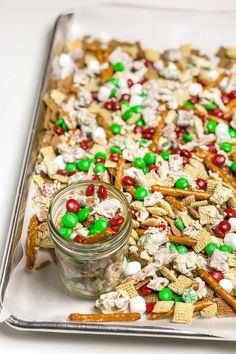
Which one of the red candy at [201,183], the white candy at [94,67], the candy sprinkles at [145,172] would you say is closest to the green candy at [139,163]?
the candy sprinkles at [145,172]

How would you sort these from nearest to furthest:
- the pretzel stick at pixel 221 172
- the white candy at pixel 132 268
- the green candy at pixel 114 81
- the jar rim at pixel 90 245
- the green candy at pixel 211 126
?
the jar rim at pixel 90 245 < the white candy at pixel 132 268 < the pretzel stick at pixel 221 172 < the green candy at pixel 211 126 < the green candy at pixel 114 81

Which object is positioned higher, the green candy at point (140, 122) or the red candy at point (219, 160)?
the green candy at point (140, 122)

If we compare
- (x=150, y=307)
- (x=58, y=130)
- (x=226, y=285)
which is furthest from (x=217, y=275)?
(x=58, y=130)

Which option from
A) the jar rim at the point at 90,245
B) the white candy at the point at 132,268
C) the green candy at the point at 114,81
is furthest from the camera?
the green candy at the point at 114,81

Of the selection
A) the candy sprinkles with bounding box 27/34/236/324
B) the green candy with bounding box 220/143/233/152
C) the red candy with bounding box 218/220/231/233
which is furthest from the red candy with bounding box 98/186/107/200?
the green candy with bounding box 220/143/233/152

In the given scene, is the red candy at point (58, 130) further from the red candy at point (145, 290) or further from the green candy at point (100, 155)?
the red candy at point (145, 290)

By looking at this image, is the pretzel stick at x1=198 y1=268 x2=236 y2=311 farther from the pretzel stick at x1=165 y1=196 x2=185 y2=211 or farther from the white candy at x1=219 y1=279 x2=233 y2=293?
the pretzel stick at x1=165 y1=196 x2=185 y2=211

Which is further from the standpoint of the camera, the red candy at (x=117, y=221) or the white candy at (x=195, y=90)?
the white candy at (x=195, y=90)
